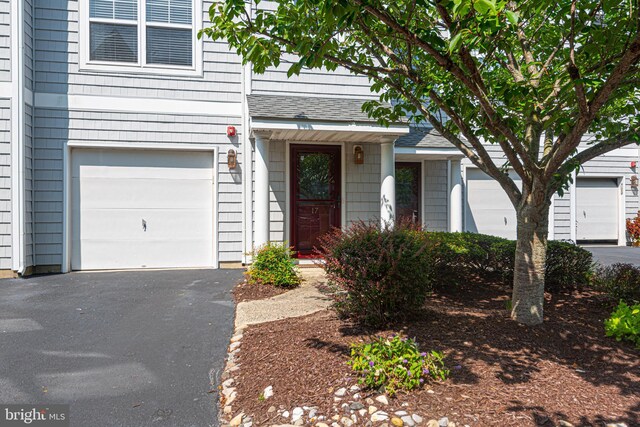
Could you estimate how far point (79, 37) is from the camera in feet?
23.0

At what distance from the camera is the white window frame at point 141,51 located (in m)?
7.04

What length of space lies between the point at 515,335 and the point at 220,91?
6.40m

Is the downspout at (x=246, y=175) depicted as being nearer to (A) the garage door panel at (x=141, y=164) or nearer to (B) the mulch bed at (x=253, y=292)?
(A) the garage door panel at (x=141, y=164)

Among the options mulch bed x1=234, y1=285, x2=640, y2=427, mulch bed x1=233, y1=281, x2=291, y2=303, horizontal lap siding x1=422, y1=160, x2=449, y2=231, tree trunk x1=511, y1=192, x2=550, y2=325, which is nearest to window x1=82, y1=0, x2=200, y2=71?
mulch bed x1=233, y1=281, x2=291, y2=303

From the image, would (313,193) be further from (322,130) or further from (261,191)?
(322,130)

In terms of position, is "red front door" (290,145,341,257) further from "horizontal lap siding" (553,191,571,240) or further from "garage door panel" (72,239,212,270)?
"horizontal lap siding" (553,191,571,240)

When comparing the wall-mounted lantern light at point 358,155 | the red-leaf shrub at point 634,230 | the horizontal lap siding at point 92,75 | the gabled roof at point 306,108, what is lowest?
the red-leaf shrub at point 634,230

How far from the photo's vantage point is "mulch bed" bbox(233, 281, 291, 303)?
17.7 ft

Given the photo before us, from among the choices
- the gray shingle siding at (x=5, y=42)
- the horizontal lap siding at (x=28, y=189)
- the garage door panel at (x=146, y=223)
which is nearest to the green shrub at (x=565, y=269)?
the garage door panel at (x=146, y=223)

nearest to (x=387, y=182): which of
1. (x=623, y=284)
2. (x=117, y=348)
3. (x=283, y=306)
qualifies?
(x=283, y=306)

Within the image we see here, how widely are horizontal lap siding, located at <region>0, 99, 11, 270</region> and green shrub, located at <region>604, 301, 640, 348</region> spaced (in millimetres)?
8392

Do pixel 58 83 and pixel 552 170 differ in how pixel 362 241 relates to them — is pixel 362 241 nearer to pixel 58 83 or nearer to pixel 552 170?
pixel 552 170

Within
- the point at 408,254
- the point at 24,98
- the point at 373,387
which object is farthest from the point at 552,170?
the point at 24,98

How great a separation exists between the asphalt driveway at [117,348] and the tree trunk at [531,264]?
2781 mm
